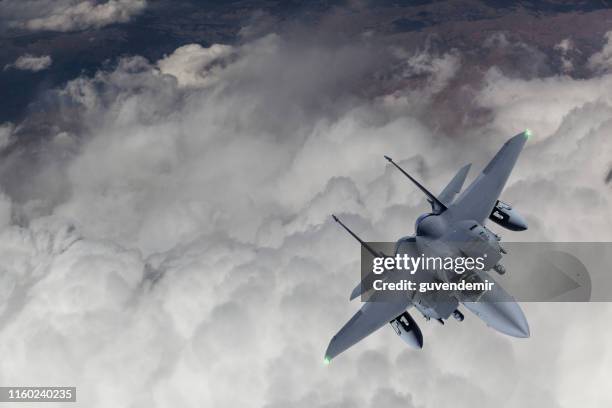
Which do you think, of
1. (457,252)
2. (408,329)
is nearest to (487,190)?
(457,252)

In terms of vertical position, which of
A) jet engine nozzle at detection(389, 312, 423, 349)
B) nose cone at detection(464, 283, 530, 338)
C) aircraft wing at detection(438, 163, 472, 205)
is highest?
aircraft wing at detection(438, 163, 472, 205)

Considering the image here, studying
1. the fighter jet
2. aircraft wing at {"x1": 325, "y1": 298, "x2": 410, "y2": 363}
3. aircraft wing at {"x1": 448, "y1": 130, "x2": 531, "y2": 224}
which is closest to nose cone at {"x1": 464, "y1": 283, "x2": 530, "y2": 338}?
the fighter jet

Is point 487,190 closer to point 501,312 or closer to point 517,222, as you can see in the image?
point 517,222

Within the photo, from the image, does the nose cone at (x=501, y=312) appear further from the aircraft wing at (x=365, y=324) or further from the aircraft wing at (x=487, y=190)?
the aircraft wing at (x=487, y=190)

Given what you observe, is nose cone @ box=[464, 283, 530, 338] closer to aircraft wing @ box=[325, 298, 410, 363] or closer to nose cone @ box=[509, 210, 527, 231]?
aircraft wing @ box=[325, 298, 410, 363]

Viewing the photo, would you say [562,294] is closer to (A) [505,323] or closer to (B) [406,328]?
Result: (A) [505,323]

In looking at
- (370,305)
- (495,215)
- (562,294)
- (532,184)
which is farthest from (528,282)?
(532,184)

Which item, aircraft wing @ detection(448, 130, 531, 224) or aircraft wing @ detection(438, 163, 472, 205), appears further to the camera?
aircraft wing @ detection(438, 163, 472, 205)
